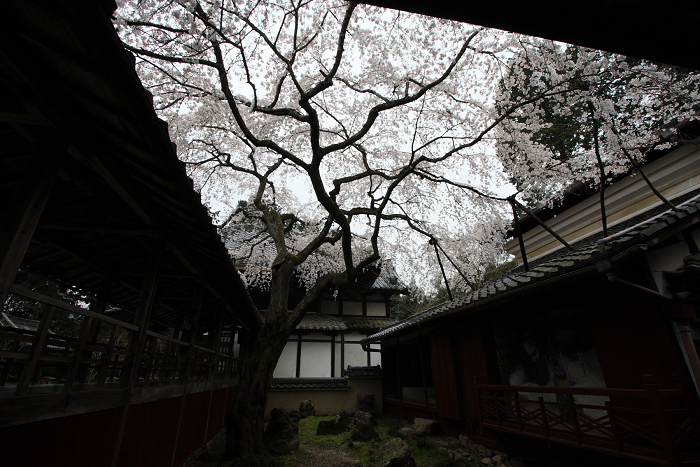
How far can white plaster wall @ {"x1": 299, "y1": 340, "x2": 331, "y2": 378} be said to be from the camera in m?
14.8

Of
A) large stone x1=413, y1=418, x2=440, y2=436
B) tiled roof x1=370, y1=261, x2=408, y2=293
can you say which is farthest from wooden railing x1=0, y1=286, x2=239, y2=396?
tiled roof x1=370, y1=261, x2=408, y2=293

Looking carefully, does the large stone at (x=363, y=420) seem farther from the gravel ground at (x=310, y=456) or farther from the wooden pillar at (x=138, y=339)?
the wooden pillar at (x=138, y=339)

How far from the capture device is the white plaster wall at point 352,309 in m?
17.3

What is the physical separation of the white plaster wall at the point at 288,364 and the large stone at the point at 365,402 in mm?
3029

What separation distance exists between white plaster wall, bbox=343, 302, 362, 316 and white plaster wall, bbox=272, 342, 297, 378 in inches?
131

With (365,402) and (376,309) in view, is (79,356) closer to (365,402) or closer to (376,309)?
(365,402)

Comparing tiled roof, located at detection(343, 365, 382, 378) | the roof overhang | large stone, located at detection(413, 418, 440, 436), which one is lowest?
large stone, located at detection(413, 418, 440, 436)

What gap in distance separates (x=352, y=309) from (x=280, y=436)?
9.77 metres

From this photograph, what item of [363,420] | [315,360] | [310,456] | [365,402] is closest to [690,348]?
[310,456]

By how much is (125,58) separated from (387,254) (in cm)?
1294

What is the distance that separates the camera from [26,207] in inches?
91.1

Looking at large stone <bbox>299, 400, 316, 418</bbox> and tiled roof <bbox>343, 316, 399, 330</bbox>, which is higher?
tiled roof <bbox>343, 316, 399, 330</bbox>

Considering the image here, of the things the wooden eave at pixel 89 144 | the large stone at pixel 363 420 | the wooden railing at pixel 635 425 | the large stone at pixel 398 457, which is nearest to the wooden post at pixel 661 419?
the wooden railing at pixel 635 425

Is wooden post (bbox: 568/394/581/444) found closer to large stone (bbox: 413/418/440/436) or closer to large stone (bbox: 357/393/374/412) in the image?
large stone (bbox: 413/418/440/436)
